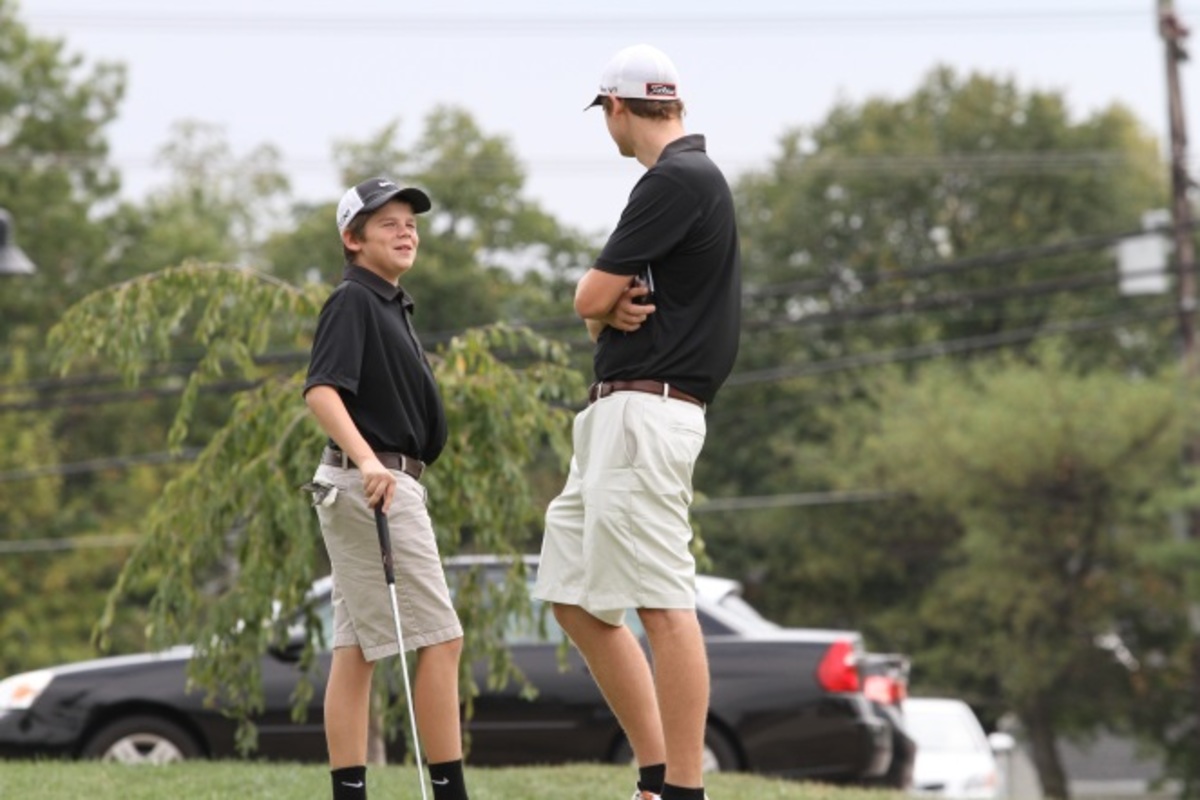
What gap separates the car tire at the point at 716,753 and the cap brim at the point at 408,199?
655 cm

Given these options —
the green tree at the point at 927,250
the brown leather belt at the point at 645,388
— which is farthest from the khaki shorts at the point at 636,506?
the green tree at the point at 927,250

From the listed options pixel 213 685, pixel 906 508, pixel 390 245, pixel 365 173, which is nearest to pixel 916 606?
pixel 906 508

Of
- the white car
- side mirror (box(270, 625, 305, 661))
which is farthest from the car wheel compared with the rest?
the white car

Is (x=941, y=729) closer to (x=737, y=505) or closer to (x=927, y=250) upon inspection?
(x=737, y=505)

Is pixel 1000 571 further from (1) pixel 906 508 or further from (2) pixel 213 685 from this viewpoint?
(2) pixel 213 685

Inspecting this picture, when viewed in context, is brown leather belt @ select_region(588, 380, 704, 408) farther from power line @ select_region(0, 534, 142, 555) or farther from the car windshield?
power line @ select_region(0, 534, 142, 555)

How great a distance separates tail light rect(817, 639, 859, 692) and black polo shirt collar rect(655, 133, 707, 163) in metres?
7.03

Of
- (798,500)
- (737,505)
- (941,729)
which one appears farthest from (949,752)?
(737,505)

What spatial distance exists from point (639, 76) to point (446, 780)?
6.74 ft

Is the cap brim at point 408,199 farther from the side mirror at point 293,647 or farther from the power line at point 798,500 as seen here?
the power line at point 798,500

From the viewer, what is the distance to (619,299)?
6.57 metres

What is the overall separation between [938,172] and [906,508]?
28.8ft

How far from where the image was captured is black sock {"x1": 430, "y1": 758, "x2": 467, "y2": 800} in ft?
22.8

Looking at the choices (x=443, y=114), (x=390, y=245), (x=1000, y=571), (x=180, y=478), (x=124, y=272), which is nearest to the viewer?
(x=390, y=245)
